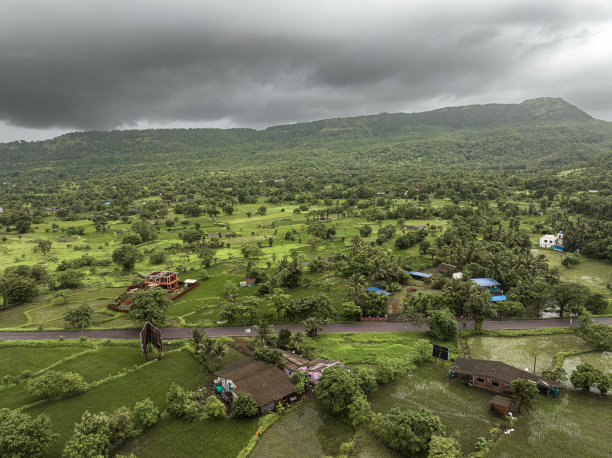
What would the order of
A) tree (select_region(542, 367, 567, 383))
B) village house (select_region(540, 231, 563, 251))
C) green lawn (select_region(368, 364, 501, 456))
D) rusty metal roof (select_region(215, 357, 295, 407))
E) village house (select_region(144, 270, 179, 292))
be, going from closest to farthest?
green lawn (select_region(368, 364, 501, 456))
rusty metal roof (select_region(215, 357, 295, 407))
tree (select_region(542, 367, 567, 383))
village house (select_region(144, 270, 179, 292))
village house (select_region(540, 231, 563, 251))

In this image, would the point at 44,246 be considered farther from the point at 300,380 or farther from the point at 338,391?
the point at 338,391

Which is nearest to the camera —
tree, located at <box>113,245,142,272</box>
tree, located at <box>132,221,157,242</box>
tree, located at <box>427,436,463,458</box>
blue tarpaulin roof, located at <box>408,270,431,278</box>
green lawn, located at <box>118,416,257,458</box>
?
tree, located at <box>427,436,463,458</box>

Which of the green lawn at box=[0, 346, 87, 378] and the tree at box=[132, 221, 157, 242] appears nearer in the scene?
the green lawn at box=[0, 346, 87, 378]

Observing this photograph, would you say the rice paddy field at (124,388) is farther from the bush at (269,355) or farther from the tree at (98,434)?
the bush at (269,355)

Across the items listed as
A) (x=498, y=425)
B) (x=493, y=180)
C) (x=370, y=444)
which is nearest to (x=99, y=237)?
(x=370, y=444)

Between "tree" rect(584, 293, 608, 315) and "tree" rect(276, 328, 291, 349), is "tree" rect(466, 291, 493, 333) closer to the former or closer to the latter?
"tree" rect(584, 293, 608, 315)

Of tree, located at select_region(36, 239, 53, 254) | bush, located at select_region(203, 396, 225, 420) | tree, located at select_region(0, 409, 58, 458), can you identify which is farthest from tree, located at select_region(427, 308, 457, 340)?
tree, located at select_region(36, 239, 53, 254)

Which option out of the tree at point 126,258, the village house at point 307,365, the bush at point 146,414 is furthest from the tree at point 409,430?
the tree at point 126,258
